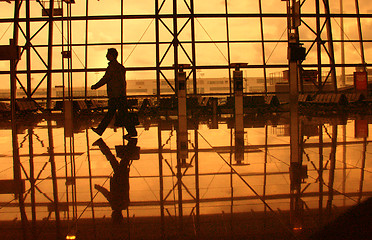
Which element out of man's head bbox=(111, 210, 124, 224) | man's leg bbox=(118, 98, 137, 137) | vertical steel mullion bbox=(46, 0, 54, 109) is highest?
vertical steel mullion bbox=(46, 0, 54, 109)

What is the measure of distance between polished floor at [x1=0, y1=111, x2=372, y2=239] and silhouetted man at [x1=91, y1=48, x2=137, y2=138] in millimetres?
2034

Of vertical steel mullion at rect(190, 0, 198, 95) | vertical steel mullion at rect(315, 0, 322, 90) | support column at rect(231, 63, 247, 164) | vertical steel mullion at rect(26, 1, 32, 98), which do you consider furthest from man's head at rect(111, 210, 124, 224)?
vertical steel mullion at rect(315, 0, 322, 90)

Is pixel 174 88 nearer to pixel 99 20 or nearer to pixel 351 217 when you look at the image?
pixel 99 20

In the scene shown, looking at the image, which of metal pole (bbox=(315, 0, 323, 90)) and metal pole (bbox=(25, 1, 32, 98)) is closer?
metal pole (bbox=(25, 1, 32, 98))

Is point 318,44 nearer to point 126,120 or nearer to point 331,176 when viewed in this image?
point 126,120

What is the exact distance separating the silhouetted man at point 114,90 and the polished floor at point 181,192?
203 centimetres

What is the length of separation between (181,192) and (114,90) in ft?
16.4

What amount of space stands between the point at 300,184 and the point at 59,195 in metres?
1.98

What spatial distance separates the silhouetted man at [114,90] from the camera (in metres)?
7.93

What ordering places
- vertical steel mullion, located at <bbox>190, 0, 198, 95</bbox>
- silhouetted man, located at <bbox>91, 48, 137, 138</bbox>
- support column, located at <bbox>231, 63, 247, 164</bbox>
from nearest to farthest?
support column, located at <bbox>231, 63, 247, 164</bbox> → silhouetted man, located at <bbox>91, 48, 137, 138</bbox> → vertical steel mullion, located at <bbox>190, 0, 198, 95</bbox>

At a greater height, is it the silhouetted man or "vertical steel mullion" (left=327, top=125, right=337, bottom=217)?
the silhouetted man

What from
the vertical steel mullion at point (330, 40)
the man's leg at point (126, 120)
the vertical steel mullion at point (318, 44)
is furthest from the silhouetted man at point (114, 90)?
the vertical steel mullion at point (330, 40)

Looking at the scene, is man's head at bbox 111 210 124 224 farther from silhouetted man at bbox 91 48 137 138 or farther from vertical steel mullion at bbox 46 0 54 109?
vertical steel mullion at bbox 46 0 54 109

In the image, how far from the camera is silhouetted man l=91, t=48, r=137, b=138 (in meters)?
7.93
